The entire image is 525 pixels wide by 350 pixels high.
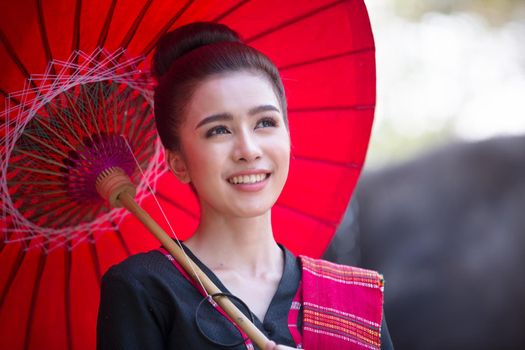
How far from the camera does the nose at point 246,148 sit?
189 cm

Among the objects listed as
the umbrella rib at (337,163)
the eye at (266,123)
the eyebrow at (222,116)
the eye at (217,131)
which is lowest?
the umbrella rib at (337,163)

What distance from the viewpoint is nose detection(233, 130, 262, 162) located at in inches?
74.5

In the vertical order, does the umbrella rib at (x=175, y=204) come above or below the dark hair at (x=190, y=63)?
below

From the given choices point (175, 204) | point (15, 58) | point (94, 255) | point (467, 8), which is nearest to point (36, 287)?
point (94, 255)

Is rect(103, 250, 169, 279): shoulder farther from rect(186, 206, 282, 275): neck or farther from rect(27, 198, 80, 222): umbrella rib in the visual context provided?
rect(27, 198, 80, 222): umbrella rib

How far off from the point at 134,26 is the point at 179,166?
0.39 m

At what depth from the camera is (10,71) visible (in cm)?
180

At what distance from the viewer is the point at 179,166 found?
80.4 inches

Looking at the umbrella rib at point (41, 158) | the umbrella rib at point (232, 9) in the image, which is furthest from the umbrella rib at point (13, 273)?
the umbrella rib at point (232, 9)

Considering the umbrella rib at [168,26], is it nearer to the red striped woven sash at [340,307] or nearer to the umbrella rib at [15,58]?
the umbrella rib at [15,58]

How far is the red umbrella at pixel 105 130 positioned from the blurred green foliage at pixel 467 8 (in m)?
3.28

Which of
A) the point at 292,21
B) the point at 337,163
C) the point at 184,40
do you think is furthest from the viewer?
the point at 337,163

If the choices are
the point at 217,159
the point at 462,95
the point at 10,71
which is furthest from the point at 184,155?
the point at 462,95

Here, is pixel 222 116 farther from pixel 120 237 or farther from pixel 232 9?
pixel 120 237
